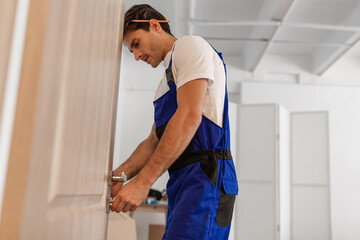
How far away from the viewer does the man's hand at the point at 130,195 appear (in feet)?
3.44

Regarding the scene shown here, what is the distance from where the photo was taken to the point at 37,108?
41 cm

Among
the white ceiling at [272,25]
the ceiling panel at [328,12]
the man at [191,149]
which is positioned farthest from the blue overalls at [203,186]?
the ceiling panel at [328,12]

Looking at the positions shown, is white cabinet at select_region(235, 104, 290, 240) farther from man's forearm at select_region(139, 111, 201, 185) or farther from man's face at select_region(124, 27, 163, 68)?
man's forearm at select_region(139, 111, 201, 185)

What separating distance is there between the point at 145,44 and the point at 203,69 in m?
0.31

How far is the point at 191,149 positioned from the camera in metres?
1.19

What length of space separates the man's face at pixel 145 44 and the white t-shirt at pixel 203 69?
0.53ft

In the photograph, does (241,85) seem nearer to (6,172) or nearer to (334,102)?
(334,102)

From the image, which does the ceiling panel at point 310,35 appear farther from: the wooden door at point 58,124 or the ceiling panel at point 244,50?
the wooden door at point 58,124

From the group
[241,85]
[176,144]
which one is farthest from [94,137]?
[241,85]

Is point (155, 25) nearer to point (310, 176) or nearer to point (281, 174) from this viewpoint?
point (281, 174)

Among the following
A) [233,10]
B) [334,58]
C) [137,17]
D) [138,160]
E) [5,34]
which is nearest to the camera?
[5,34]

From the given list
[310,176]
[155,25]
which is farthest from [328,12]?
[155,25]

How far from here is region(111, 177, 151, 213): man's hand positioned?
1049mm

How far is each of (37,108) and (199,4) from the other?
14.9 ft
